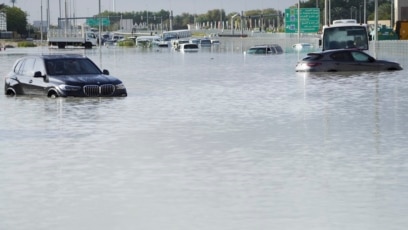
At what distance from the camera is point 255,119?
22.3 meters

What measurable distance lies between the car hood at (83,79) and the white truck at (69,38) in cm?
11382

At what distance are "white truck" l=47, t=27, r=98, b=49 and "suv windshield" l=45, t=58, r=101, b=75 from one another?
11271 cm

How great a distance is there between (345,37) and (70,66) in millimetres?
36125

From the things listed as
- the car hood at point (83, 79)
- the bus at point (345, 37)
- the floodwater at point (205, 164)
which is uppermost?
the bus at point (345, 37)

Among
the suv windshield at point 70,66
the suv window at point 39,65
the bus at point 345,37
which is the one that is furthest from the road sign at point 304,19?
the suv window at point 39,65

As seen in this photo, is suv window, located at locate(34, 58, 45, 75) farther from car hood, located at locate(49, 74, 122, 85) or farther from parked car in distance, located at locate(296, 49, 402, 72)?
parked car in distance, located at locate(296, 49, 402, 72)

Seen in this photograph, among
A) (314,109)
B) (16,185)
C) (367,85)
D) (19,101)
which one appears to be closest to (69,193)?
(16,185)

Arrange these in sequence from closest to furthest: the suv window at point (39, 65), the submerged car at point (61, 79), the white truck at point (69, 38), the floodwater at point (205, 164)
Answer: the floodwater at point (205, 164) → the submerged car at point (61, 79) → the suv window at point (39, 65) → the white truck at point (69, 38)

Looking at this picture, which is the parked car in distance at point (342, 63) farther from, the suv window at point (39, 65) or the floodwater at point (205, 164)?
the suv window at point (39, 65)

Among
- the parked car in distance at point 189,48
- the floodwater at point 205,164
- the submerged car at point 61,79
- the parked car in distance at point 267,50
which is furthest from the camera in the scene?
the parked car in distance at point 189,48

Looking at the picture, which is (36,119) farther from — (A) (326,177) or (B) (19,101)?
(A) (326,177)

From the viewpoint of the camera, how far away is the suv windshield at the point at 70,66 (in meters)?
30.5

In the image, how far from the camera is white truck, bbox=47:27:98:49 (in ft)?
Result: 469

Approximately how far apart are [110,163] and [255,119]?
7.83m
